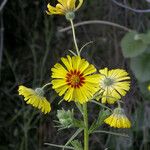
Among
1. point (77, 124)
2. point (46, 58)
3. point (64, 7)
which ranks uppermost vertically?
point (46, 58)

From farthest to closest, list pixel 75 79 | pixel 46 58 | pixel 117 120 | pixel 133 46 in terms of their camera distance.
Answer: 1. pixel 46 58
2. pixel 133 46
3. pixel 117 120
4. pixel 75 79

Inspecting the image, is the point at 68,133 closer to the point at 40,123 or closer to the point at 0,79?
the point at 40,123

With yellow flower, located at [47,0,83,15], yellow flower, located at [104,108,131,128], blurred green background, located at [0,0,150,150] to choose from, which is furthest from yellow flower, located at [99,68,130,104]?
blurred green background, located at [0,0,150,150]

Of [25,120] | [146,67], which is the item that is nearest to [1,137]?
[25,120]

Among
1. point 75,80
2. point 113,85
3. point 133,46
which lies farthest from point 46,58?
point 75,80

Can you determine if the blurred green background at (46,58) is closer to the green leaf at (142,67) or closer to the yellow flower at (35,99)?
the green leaf at (142,67)

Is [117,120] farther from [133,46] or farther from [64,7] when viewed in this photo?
[133,46]
